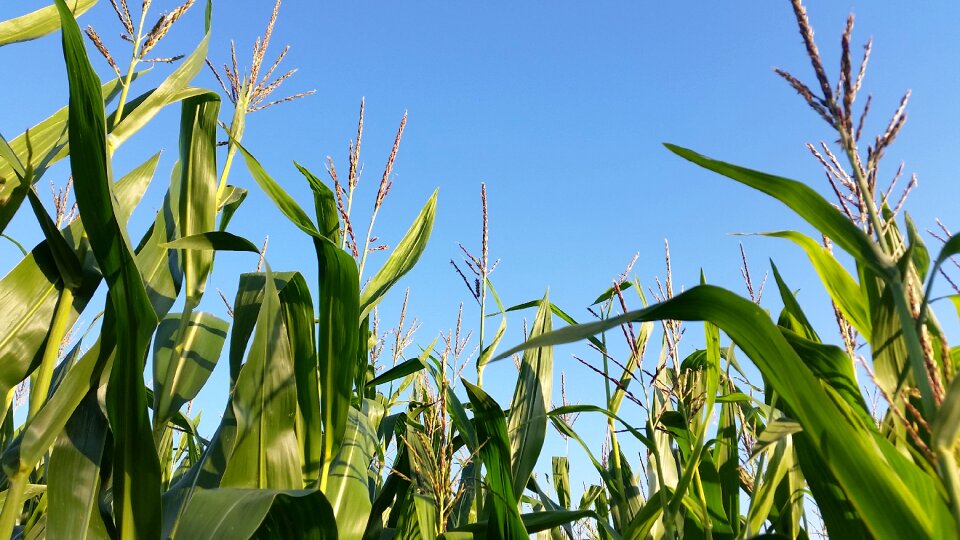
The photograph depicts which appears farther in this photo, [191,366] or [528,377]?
[528,377]

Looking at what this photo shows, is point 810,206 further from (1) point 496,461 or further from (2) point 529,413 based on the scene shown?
(2) point 529,413

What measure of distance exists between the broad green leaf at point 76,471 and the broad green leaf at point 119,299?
0.06 meters

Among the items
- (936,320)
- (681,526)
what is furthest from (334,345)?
(936,320)

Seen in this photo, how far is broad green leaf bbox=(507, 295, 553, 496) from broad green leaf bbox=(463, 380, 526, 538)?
0.11m

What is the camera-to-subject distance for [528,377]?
1.80m

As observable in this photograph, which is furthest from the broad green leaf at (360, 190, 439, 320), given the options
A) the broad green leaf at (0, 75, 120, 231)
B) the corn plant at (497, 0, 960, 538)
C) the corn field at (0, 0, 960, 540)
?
the corn plant at (497, 0, 960, 538)

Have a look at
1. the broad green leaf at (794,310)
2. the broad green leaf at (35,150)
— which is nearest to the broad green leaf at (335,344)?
the broad green leaf at (35,150)

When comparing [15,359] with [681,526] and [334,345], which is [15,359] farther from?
[681,526]

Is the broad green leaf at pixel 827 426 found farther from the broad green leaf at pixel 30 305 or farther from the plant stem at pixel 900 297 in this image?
the broad green leaf at pixel 30 305

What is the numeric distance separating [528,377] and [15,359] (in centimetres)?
126

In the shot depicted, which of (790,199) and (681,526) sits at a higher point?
(790,199)

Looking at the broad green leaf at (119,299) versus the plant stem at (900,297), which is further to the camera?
the broad green leaf at (119,299)

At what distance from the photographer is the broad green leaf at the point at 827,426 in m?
0.71

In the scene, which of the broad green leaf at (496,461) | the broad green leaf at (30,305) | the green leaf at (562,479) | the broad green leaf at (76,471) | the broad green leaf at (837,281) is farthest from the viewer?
the green leaf at (562,479)
